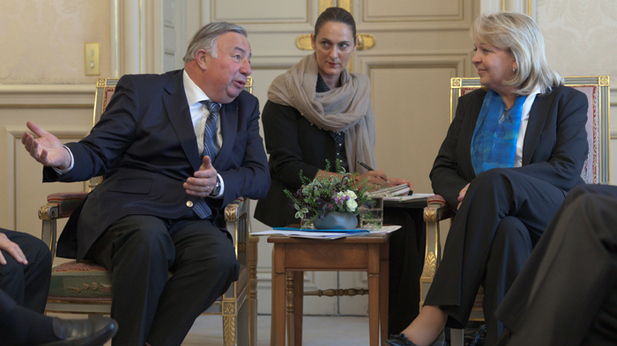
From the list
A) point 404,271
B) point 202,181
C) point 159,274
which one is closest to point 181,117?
point 202,181

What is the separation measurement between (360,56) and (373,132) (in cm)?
95

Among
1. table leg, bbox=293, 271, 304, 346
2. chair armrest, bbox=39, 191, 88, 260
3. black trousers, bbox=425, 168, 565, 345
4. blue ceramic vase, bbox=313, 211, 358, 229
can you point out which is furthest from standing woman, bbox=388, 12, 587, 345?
chair armrest, bbox=39, 191, 88, 260

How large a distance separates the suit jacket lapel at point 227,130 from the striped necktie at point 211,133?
0.02 m

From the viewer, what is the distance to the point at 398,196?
9.34 feet

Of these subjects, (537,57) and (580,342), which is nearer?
(580,342)

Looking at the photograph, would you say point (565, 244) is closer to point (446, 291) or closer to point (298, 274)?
point (446, 291)

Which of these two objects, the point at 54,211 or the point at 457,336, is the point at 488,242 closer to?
the point at 457,336

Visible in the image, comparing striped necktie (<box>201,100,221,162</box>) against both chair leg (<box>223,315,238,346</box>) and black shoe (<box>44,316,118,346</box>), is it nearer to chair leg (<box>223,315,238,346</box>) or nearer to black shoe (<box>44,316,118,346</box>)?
chair leg (<box>223,315,238,346</box>)

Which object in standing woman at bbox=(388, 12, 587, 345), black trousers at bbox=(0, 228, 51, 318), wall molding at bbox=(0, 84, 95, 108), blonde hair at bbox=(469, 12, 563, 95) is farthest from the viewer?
wall molding at bbox=(0, 84, 95, 108)

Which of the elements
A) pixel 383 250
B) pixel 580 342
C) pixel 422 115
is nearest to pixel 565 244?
pixel 580 342

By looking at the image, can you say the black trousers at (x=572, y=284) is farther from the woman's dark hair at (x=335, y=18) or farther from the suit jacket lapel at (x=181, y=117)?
the woman's dark hair at (x=335, y=18)

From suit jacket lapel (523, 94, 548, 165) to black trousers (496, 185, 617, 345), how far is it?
1.00 m

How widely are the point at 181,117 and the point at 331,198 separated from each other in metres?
0.61

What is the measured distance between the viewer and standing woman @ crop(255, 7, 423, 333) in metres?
3.09
